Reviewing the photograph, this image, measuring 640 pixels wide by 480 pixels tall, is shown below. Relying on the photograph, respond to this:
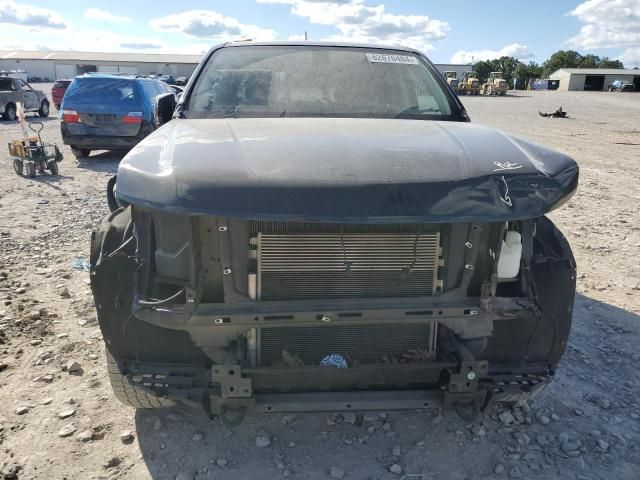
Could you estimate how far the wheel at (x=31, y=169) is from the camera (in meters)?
8.98

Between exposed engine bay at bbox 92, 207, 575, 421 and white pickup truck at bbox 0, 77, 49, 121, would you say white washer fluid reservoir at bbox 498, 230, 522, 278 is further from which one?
white pickup truck at bbox 0, 77, 49, 121

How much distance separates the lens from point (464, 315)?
2340 millimetres

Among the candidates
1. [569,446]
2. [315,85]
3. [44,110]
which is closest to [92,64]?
[44,110]

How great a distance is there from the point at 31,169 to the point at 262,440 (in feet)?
26.5

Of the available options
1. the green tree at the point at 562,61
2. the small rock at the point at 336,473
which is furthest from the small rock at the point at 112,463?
the green tree at the point at 562,61

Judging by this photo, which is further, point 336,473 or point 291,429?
point 291,429

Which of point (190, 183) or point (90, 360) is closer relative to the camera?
point (190, 183)

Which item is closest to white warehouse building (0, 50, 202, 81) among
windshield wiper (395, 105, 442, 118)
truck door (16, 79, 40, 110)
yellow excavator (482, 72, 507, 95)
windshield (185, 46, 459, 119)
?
yellow excavator (482, 72, 507, 95)

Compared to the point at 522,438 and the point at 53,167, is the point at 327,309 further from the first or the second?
the point at 53,167

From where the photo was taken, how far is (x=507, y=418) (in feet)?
9.80

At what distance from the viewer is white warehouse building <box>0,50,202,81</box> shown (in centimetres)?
7488

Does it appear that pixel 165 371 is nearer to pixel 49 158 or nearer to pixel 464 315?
pixel 464 315

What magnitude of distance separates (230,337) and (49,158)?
27.0 feet

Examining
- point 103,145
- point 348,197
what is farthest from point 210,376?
point 103,145
